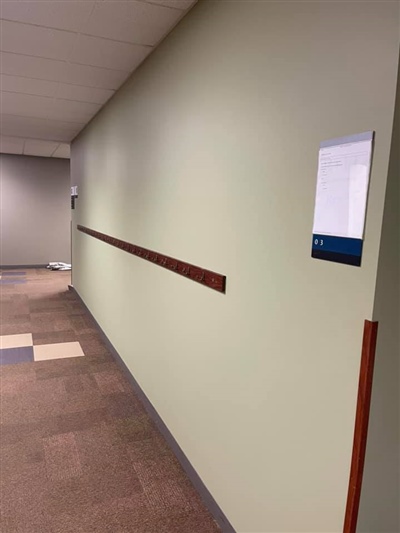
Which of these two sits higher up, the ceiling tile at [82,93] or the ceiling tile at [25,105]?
the ceiling tile at [82,93]

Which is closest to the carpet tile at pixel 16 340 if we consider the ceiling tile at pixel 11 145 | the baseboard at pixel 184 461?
the baseboard at pixel 184 461

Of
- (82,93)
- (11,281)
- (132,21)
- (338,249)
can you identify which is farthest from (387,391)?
(11,281)

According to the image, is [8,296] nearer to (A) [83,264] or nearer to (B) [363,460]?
(A) [83,264]

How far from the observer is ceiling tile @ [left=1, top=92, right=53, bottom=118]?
3748mm

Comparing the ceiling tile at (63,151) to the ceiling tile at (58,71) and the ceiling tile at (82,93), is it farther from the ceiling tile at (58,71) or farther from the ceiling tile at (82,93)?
the ceiling tile at (58,71)

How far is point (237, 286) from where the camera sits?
165cm

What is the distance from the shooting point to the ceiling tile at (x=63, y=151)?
23.1 ft

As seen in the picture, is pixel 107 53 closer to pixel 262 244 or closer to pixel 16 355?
pixel 262 244

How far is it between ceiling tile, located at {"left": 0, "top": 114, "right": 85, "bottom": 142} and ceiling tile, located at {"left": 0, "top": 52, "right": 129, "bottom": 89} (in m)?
1.78

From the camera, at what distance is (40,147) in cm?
729

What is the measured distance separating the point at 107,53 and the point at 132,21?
0.53 m

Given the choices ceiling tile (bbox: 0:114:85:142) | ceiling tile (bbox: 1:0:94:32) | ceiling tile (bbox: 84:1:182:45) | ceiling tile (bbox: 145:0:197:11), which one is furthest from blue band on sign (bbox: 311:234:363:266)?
ceiling tile (bbox: 0:114:85:142)

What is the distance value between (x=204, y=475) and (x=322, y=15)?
203cm

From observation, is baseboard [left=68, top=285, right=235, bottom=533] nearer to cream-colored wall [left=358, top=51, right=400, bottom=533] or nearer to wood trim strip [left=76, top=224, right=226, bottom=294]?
cream-colored wall [left=358, top=51, right=400, bottom=533]
